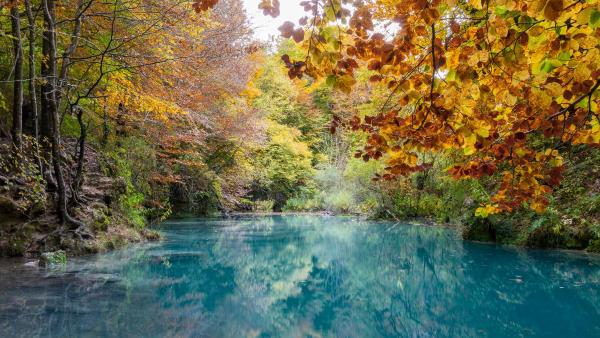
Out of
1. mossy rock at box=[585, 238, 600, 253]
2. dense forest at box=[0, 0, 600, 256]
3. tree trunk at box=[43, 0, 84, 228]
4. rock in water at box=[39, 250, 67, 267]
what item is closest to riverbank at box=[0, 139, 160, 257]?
dense forest at box=[0, 0, 600, 256]

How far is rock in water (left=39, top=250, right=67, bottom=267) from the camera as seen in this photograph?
5738 millimetres

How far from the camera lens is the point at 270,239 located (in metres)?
10.9

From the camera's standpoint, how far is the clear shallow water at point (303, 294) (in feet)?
12.6

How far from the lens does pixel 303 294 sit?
5.39 meters

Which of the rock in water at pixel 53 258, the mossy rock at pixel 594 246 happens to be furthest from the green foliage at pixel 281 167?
the mossy rock at pixel 594 246

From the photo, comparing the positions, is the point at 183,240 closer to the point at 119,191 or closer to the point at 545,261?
the point at 119,191

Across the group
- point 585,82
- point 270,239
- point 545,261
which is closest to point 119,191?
point 270,239

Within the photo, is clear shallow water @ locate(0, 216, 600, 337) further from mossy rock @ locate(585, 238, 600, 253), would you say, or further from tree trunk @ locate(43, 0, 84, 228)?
tree trunk @ locate(43, 0, 84, 228)

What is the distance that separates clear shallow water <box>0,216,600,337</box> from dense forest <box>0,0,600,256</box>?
113 cm

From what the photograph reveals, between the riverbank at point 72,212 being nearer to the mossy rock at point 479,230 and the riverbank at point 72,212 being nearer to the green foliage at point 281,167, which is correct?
the mossy rock at point 479,230

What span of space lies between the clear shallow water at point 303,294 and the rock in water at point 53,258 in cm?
21

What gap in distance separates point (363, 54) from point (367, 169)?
1577cm

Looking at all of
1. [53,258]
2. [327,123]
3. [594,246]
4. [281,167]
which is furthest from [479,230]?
[281,167]

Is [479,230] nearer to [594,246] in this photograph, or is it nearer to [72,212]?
[594,246]
